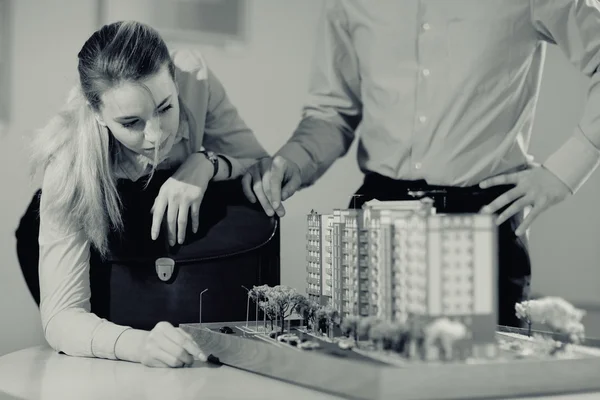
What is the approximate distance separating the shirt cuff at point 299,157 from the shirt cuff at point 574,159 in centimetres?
45

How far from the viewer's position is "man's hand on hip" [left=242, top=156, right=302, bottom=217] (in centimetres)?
150

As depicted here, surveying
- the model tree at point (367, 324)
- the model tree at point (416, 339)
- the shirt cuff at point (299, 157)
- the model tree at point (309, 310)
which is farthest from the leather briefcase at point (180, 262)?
the model tree at point (416, 339)

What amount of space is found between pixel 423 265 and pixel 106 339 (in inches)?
22.9

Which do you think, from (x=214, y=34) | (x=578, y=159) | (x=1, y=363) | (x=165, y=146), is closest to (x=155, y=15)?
(x=214, y=34)

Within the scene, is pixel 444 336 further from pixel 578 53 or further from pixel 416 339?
pixel 578 53

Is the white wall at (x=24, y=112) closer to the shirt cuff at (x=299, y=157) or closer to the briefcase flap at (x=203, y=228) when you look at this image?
the briefcase flap at (x=203, y=228)

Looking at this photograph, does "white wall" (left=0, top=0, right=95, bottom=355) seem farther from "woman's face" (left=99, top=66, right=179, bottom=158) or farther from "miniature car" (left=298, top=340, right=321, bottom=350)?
"miniature car" (left=298, top=340, right=321, bottom=350)

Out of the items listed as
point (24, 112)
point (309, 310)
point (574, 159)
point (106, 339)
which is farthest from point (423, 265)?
point (24, 112)

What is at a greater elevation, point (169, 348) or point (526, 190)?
point (526, 190)

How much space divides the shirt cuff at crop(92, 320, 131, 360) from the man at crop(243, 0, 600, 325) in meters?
0.40

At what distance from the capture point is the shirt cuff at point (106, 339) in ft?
3.92

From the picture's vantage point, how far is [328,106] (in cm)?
157

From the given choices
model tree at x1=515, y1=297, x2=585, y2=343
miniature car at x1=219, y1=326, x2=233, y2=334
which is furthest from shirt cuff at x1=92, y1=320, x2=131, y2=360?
model tree at x1=515, y1=297, x2=585, y2=343

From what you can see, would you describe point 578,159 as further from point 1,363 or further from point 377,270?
point 1,363
